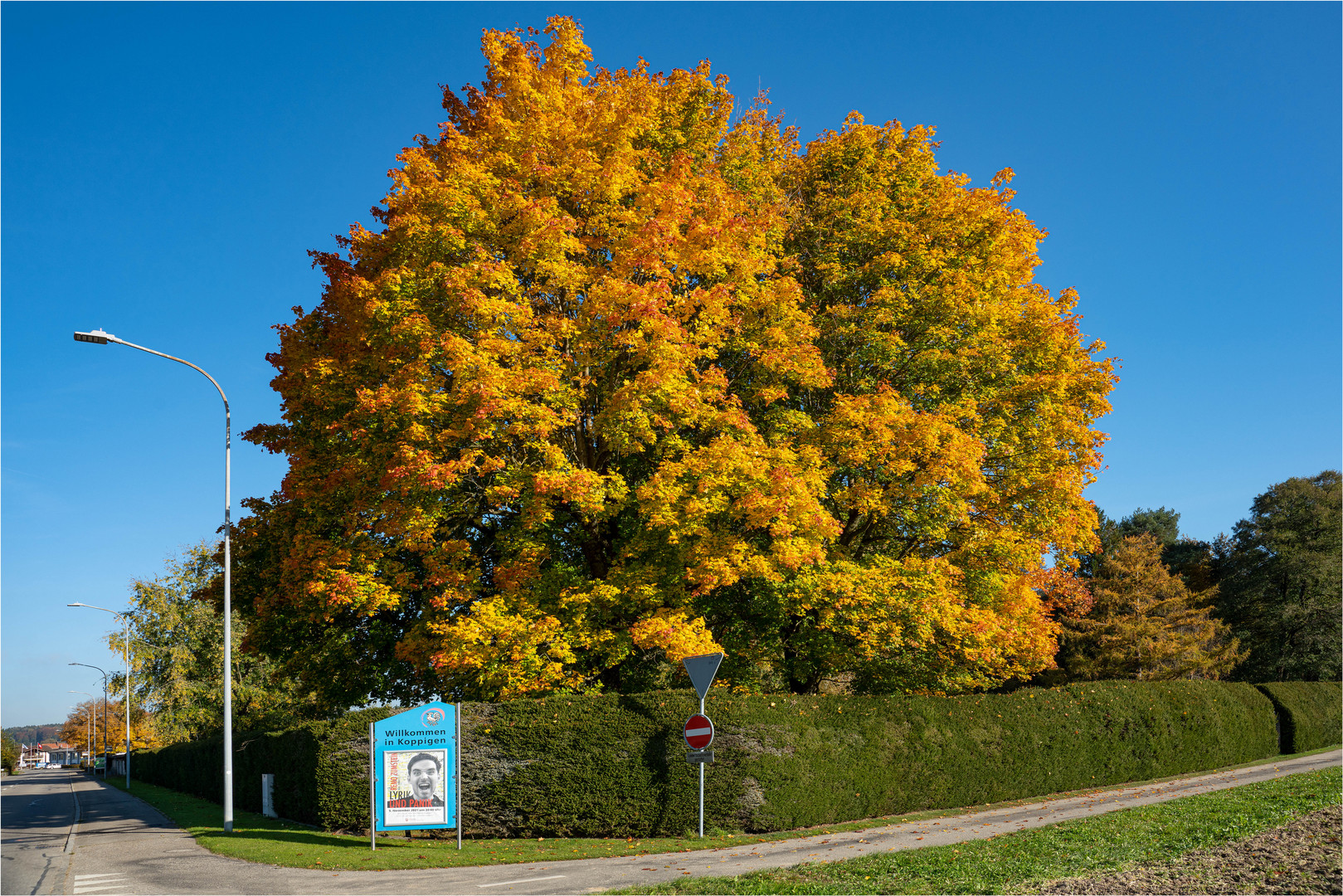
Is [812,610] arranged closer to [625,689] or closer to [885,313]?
[625,689]

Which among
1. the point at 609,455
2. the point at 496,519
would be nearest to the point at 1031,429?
the point at 609,455

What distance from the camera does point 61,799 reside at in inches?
1340

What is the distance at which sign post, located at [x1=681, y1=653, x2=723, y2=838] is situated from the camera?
45.0 ft

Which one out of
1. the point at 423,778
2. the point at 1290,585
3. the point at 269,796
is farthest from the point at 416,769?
the point at 1290,585

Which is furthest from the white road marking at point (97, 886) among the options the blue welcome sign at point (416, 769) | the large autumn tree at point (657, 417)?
the large autumn tree at point (657, 417)

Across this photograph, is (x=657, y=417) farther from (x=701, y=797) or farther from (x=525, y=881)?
(x=525, y=881)

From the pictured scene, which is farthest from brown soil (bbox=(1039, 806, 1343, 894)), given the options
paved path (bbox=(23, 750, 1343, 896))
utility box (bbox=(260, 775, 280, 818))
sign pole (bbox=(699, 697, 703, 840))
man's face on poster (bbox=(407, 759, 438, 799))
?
utility box (bbox=(260, 775, 280, 818))

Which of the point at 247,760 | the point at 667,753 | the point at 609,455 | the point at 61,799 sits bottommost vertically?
the point at 61,799

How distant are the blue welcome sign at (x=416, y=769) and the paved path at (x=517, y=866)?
176 cm

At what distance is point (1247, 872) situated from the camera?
8.39m

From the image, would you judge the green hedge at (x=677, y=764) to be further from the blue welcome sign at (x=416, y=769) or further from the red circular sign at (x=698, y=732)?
the red circular sign at (x=698, y=732)

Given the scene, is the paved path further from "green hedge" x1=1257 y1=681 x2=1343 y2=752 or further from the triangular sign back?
"green hedge" x1=1257 y1=681 x2=1343 y2=752

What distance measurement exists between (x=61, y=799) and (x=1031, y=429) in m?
38.7

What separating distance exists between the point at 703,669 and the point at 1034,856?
545 centimetres
